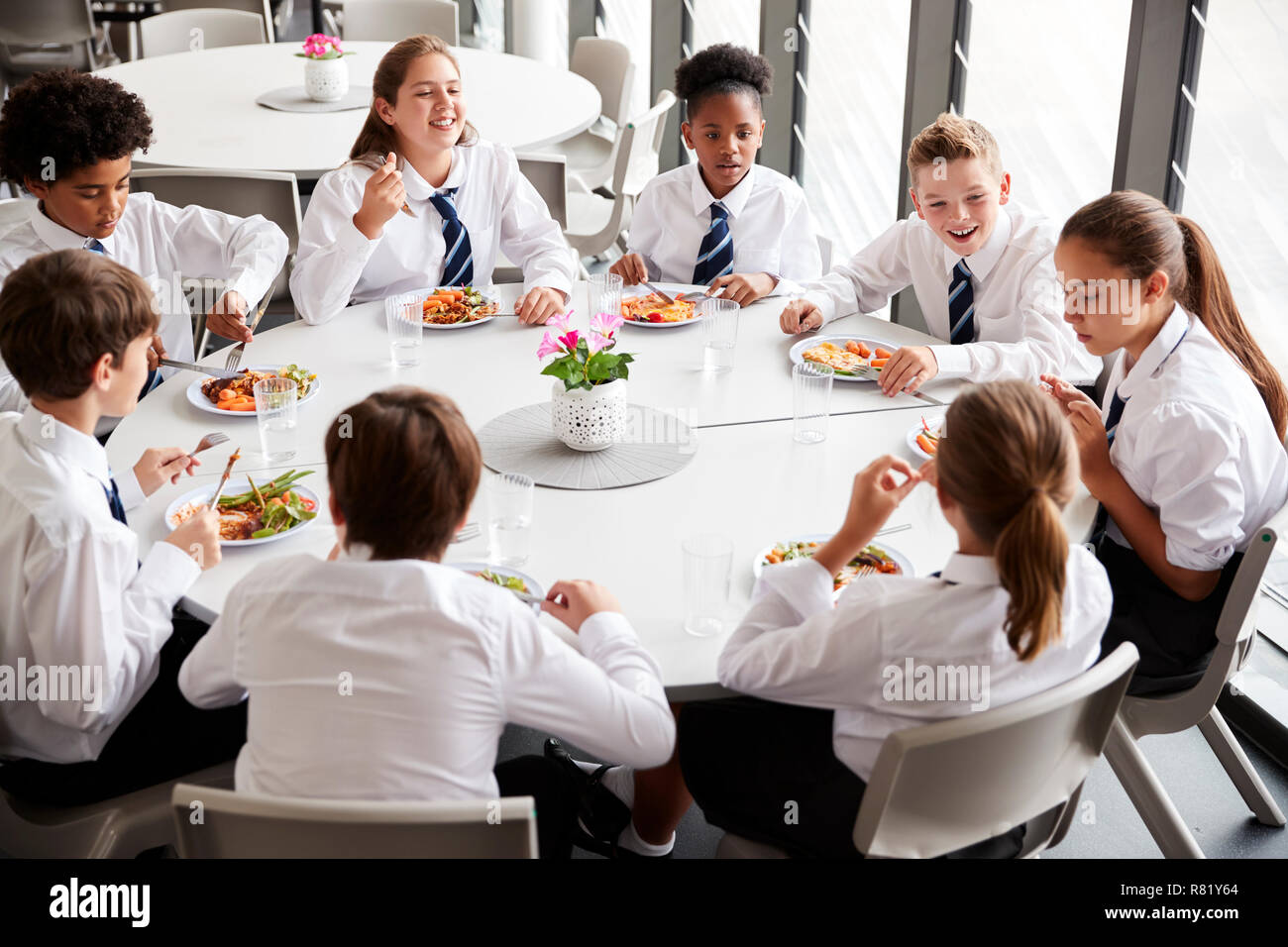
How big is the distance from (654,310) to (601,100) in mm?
2465

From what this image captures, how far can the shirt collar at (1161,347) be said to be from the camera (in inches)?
82.0

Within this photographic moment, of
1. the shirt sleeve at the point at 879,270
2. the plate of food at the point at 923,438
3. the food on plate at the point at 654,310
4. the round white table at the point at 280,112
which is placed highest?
the round white table at the point at 280,112

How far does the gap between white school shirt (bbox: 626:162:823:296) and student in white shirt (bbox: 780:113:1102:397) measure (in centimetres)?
36

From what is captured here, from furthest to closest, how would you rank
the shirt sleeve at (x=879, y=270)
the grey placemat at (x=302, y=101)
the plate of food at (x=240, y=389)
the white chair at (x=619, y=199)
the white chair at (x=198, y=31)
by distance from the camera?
the white chair at (x=198, y=31), the grey placemat at (x=302, y=101), the white chair at (x=619, y=199), the shirt sleeve at (x=879, y=270), the plate of food at (x=240, y=389)

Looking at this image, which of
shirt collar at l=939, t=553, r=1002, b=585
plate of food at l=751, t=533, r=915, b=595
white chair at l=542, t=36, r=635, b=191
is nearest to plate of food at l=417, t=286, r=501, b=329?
plate of food at l=751, t=533, r=915, b=595

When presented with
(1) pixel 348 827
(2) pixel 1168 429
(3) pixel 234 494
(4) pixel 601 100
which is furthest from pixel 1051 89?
(1) pixel 348 827

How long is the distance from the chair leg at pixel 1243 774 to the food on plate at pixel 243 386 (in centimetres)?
197

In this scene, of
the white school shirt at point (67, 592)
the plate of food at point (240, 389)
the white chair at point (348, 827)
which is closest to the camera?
the white chair at point (348, 827)

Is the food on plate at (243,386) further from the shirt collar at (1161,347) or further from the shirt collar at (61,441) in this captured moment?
the shirt collar at (1161,347)

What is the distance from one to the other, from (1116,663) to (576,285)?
Answer: 6.58 feet

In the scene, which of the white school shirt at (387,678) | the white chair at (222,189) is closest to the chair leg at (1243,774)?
the white school shirt at (387,678)

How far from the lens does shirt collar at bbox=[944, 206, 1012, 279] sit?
2.78 m

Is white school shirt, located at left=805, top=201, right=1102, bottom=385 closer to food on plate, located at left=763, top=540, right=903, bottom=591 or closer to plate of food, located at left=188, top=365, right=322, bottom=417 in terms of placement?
food on plate, located at left=763, top=540, right=903, bottom=591

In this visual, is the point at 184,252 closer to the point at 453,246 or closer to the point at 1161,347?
the point at 453,246
